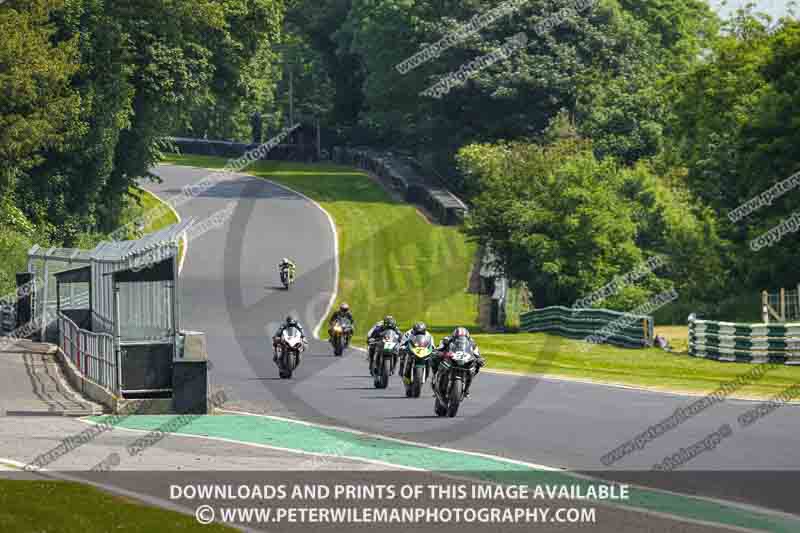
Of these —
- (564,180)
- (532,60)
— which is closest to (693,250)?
(564,180)

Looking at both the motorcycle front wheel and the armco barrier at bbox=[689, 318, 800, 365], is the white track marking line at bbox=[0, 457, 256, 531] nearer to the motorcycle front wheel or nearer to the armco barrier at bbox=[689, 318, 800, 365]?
the motorcycle front wheel

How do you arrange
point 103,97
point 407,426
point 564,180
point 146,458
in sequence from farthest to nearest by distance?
1. point 103,97
2. point 564,180
3. point 407,426
4. point 146,458

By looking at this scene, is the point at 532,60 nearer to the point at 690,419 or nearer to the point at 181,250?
the point at 181,250

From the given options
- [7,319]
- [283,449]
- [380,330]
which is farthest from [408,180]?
[283,449]

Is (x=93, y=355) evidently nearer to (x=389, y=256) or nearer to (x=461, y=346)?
(x=461, y=346)

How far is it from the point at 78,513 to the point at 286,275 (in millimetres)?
46168

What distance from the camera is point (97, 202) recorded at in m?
64.8

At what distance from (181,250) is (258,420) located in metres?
45.8

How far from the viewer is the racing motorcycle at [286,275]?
59.7 meters

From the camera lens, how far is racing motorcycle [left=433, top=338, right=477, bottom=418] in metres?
22.8

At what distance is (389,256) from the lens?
68875mm

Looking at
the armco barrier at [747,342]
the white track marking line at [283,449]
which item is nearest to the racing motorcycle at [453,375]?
the white track marking line at [283,449]

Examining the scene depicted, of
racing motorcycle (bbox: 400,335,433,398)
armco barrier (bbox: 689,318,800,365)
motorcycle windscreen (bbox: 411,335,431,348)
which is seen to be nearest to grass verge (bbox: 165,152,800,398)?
armco barrier (bbox: 689,318,800,365)

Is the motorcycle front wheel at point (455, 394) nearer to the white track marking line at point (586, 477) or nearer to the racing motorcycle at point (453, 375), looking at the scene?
the racing motorcycle at point (453, 375)
